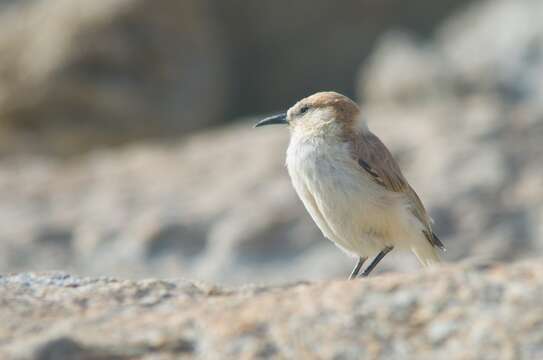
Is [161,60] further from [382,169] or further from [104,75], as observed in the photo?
[382,169]

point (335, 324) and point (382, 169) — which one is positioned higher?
point (382, 169)

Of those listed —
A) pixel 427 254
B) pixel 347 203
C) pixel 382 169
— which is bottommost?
pixel 427 254

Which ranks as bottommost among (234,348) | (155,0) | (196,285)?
(234,348)

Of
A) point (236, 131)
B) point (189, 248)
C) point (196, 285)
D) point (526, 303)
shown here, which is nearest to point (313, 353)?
point (526, 303)

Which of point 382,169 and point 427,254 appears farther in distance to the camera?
point 427,254

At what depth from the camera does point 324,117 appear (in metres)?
7.52

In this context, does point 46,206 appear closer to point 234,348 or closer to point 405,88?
point 405,88

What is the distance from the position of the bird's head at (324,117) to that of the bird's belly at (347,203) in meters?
0.37

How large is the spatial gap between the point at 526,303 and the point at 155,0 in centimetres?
1588

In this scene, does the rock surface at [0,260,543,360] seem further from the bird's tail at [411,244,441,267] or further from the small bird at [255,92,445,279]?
the bird's tail at [411,244,441,267]

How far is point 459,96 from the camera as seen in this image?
16.0m

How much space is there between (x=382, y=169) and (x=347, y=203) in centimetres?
49

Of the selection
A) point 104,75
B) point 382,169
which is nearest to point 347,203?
point 382,169

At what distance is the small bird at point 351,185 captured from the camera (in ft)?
23.0
